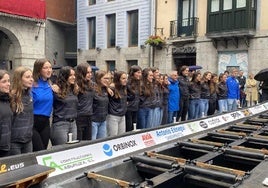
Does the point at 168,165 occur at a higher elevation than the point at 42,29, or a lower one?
lower

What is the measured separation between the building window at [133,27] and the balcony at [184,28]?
2966 millimetres

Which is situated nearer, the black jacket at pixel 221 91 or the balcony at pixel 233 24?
the black jacket at pixel 221 91

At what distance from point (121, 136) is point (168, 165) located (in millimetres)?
840

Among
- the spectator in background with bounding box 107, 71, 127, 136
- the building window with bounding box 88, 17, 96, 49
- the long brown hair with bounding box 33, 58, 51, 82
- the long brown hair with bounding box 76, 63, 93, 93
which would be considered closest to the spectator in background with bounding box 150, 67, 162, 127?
the spectator in background with bounding box 107, 71, 127, 136

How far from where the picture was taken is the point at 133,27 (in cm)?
2498

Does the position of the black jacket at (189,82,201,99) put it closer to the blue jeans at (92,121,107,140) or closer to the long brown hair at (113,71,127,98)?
the long brown hair at (113,71,127,98)

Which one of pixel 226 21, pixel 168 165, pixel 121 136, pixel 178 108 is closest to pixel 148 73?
pixel 178 108

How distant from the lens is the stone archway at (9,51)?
1784 cm

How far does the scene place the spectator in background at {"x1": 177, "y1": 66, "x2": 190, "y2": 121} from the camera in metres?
9.15

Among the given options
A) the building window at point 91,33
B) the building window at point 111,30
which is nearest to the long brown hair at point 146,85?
the building window at point 111,30

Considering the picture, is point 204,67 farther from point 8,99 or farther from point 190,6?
point 8,99

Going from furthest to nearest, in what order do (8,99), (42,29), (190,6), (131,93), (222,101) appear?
(190,6) < (42,29) < (222,101) < (131,93) < (8,99)

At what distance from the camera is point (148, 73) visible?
7449 mm

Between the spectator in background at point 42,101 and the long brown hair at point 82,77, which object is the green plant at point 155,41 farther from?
the spectator in background at point 42,101
